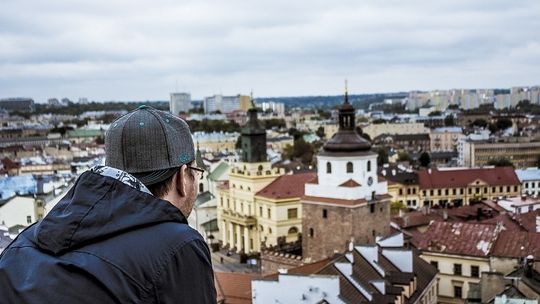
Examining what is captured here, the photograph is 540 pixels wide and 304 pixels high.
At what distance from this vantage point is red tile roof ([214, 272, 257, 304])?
58.1 feet

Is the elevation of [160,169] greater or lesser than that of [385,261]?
greater

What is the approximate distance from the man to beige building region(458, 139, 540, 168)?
8071cm

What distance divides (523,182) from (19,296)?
191 feet

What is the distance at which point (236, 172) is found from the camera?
40.4 m

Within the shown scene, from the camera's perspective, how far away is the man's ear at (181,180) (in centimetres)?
214

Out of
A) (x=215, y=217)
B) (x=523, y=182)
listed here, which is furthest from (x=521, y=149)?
(x=215, y=217)

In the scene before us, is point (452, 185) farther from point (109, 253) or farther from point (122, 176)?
point (109, 253)

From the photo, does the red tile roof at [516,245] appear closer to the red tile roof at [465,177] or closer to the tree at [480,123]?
the red tile roof at [465,177]

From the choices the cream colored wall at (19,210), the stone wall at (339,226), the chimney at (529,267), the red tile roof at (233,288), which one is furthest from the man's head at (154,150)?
the cream colored wall at (19,210)

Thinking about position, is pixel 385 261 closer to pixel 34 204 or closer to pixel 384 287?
pixel 384 287

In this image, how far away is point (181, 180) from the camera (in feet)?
7.12

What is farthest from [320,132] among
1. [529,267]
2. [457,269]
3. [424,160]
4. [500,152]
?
[529,267]

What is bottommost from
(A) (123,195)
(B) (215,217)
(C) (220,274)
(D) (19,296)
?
(B) (215,217)

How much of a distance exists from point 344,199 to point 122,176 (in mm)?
25273
